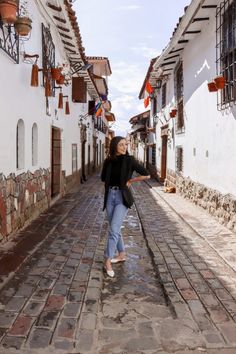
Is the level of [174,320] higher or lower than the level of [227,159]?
lower

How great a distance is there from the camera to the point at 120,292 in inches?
161

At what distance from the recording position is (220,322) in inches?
131

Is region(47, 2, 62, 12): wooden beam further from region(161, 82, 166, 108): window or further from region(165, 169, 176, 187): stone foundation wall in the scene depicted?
region(161, 82, 166, 108): window

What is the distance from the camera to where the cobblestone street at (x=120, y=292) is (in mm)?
3008

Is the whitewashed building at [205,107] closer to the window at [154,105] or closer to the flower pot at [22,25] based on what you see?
the flower pot at [22,25]

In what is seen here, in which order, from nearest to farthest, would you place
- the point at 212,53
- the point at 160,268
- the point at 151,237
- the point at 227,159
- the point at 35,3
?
the point at 160,268 < the point at 151,237 < the point at 227,159 < the point at 35,3 < the point at 212,53

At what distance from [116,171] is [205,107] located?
5.33 metres

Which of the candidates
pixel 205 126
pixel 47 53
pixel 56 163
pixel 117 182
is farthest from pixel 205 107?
pixel 117 182

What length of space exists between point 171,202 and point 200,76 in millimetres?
3860

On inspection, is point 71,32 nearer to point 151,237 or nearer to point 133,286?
point 151,237

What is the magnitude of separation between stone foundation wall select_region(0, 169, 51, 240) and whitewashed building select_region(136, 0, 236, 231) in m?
4.06

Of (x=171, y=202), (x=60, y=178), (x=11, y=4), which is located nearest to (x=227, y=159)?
(x=171, y=202)

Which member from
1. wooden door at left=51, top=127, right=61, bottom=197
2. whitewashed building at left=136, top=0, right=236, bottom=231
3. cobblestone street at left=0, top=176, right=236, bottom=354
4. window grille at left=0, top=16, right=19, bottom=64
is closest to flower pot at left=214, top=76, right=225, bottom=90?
whitewashed building at left=136, top=0, right=236, bottom=231

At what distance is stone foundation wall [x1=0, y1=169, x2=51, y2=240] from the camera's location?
586 centimetres
